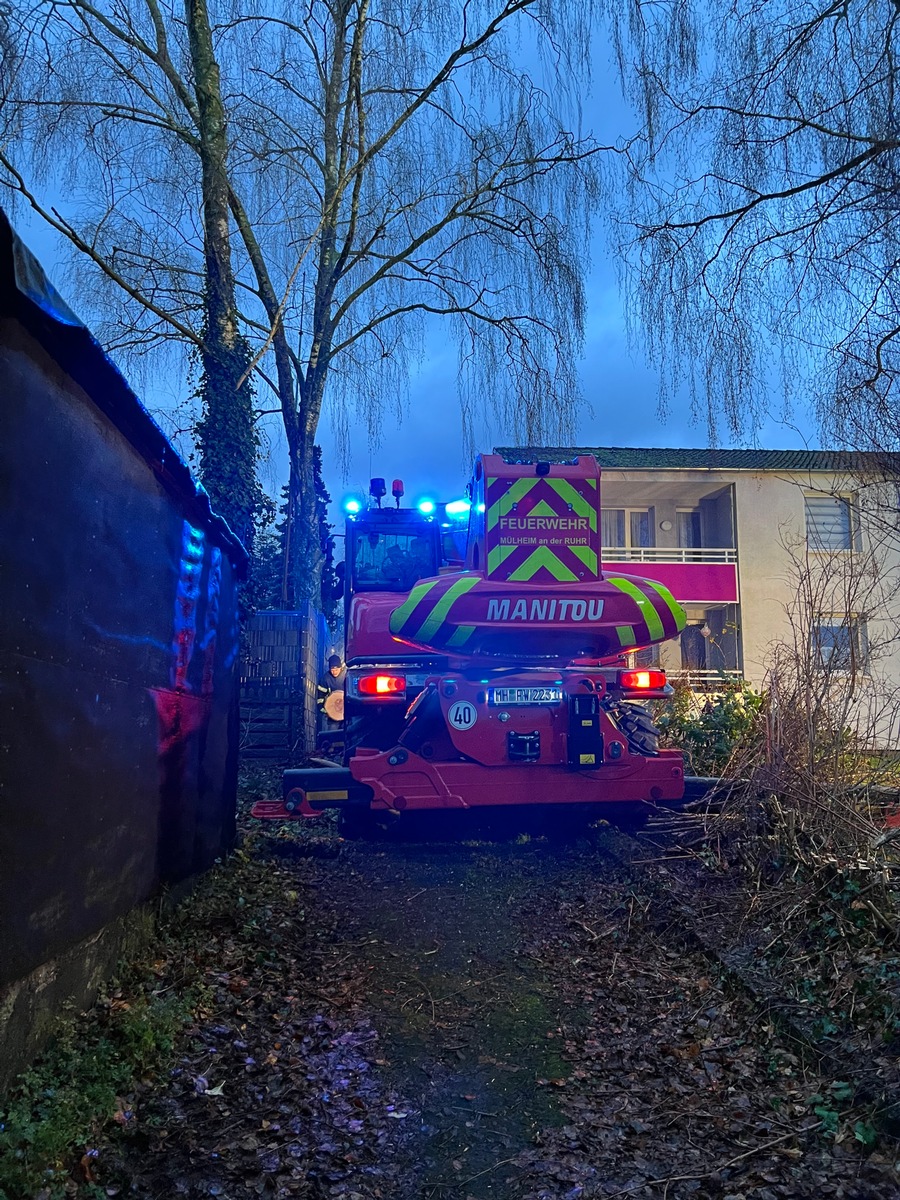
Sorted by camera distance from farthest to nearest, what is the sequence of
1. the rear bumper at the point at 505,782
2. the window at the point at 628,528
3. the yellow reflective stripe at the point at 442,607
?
1. the window at the point at 628,528
2. the rear bumper at the point at 505,782
3. the yellow reflective stripe at the point at 442,607

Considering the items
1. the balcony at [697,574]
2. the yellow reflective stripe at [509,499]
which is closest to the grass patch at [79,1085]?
the yellow reflective stripe at [509,499]

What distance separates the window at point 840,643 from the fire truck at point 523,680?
1.75m

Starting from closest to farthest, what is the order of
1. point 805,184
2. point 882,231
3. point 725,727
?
point 882,231 → point 805,184 → point 725,727

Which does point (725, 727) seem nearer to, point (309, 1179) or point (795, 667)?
point (795, 667)

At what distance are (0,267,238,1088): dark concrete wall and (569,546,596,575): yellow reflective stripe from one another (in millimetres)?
3137

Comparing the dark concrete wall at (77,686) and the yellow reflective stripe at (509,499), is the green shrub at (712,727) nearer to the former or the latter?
the yellow reflective stripe at (509,499)

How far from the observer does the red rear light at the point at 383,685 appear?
695cm

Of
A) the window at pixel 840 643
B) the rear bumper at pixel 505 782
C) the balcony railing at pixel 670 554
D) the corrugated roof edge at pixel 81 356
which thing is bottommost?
the rear bumper at pixel 505 782

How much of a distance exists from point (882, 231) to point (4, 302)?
3536 mm

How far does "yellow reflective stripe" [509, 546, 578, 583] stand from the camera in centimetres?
679

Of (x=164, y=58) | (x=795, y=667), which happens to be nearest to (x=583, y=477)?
(x=795, y=667)

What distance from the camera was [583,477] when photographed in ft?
23.1

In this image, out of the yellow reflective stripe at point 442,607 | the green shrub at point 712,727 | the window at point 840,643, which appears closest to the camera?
the window at point 840,643

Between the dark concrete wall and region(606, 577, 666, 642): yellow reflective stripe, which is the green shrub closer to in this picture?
region(606, 577, 666, 642): yellow reflective stripe
